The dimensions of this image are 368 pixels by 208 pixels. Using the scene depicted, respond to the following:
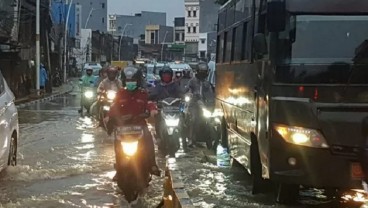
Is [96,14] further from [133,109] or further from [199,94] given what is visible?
[133,109]

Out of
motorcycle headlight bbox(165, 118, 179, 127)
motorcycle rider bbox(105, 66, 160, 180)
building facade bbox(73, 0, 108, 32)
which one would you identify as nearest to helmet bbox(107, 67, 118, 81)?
motorcycle headlight bbox(165, 118, 179, 127)

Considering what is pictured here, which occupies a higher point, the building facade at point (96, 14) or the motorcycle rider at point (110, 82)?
the building facade at point (96, 14)

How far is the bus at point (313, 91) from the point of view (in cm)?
671

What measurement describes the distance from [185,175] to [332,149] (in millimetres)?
3559

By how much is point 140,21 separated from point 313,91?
427 ft

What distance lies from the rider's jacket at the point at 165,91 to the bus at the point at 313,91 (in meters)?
4.67

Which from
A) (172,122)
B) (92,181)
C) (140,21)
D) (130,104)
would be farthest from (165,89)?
(140,21)

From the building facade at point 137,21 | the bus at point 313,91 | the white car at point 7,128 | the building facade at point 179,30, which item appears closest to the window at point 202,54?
the building facade at point 179,30

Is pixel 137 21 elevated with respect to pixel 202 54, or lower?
elevated

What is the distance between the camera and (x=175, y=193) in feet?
25.8

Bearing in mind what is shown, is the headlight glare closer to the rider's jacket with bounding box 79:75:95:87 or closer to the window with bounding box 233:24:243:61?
the rider's jacket with bounding box 79:75:95:87

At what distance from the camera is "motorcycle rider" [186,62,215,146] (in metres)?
13.4

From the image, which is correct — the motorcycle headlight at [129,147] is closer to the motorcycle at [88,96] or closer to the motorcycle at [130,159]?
the motorcycle at [130,159]

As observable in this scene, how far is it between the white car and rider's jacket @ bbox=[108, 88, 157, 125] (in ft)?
7.12
